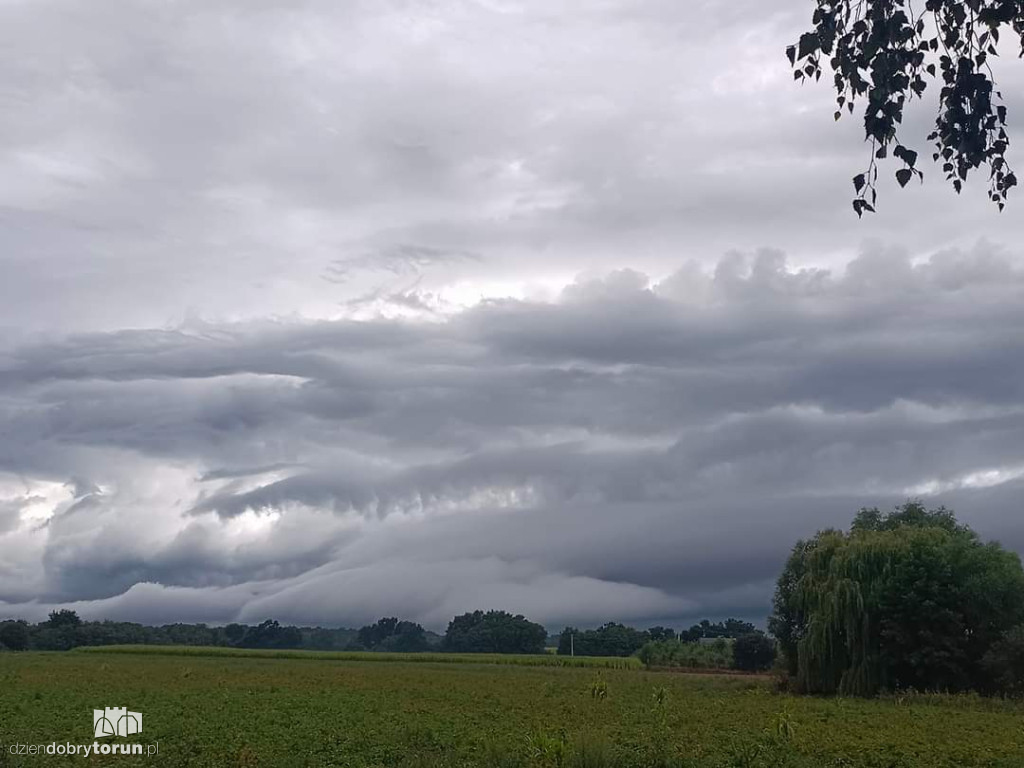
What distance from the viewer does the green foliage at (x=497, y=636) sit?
164 metres

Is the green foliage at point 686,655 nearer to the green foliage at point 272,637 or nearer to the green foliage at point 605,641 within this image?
the green foliage at point 605,641

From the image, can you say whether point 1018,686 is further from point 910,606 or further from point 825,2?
point 825,2

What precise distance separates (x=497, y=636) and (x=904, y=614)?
11505 cm

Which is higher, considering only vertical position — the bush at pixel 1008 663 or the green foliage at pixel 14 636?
the bush at pixel 1008 663

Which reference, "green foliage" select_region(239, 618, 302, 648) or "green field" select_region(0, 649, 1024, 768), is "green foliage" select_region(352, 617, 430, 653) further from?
"green field" select_region(0, 649, 1024, 768)

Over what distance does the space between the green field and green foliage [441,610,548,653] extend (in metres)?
114

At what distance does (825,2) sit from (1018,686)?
52.0 m

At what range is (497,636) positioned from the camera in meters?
165

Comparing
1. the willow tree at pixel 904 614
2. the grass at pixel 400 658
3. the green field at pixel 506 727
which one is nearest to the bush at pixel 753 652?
the grass at pixel 400 658

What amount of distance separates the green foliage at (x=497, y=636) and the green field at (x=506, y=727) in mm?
114139

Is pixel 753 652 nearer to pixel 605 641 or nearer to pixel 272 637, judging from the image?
pixel 605 641

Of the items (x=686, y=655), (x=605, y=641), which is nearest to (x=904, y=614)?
(x=686, y=655)

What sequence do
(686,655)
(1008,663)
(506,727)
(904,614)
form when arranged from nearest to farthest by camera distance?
1. (506,727)
2. (1008,663)
3. (904,614)
4. (686,655)

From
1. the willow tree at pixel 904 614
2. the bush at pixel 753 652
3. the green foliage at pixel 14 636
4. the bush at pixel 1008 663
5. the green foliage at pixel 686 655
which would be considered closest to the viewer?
the bush at pixel 1008 663
